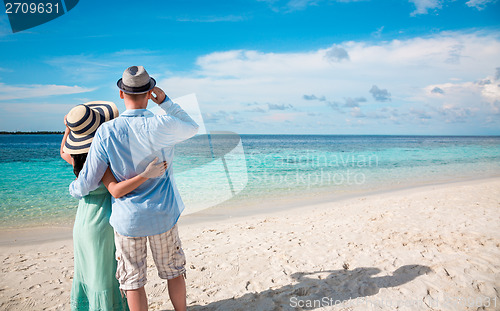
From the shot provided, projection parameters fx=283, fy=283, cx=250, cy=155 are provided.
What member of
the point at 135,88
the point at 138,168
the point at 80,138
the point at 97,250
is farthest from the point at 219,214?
the point at 135,88

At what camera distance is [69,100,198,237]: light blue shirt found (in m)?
1.77

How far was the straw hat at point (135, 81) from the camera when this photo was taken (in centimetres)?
179

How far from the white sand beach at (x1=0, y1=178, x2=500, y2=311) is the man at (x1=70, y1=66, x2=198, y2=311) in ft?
4.38

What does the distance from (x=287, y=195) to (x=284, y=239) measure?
511cm

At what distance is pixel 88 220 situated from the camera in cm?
208

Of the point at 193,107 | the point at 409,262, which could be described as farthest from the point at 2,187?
the point at 409,262

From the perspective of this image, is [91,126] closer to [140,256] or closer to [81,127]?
[81,127]

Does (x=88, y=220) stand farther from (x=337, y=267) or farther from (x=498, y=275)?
(x=498, y=275)

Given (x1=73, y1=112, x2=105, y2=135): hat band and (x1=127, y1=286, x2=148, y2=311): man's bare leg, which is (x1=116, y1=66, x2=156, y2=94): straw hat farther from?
(x1=127, y1=286, x2=148, y2=311): man's bare leg

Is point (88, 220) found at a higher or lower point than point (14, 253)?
higher

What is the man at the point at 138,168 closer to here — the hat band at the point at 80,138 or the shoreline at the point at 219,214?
the hat band at the point at 80,138

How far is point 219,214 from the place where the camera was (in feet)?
25.2

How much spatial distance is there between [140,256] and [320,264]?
2714 millimetres
